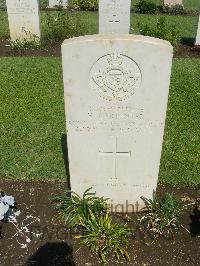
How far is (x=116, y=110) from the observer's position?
420 centimetres

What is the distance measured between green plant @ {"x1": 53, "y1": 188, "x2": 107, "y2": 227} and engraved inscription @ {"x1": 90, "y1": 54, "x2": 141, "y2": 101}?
1.46 metres

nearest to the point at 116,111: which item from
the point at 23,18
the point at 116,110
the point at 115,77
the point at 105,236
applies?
the point at 116,110

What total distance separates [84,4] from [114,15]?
5.28 meters

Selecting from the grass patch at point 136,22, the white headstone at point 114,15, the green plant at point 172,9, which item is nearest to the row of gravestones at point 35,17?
the white headstone at point 114,15

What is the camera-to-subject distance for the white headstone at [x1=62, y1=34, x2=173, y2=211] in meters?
3.79

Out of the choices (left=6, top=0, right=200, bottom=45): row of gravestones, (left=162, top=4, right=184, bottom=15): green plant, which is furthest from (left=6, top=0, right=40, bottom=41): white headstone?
(left=162, top=4, right=184, bottom=15): green plant

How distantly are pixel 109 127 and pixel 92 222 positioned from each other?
1.22 meters

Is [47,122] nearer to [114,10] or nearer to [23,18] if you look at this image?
[23,18]

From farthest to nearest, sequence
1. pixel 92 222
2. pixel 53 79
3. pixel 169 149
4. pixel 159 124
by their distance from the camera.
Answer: pixel 53 79 < pixel 169 149 < pixel 92 222 < pixel 159 124

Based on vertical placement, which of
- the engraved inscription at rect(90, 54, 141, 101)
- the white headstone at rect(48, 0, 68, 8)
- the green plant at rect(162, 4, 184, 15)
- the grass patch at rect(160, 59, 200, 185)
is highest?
the engraved inscription at rect(90, 54, 141, 101)

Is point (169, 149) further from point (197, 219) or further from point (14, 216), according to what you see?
point (14, 216)

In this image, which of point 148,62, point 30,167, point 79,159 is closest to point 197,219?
point 79,159

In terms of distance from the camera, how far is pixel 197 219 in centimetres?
493

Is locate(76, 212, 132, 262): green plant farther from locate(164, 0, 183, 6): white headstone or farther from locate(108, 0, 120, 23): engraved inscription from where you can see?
locate(164, 0, 183, 6): white headstone
